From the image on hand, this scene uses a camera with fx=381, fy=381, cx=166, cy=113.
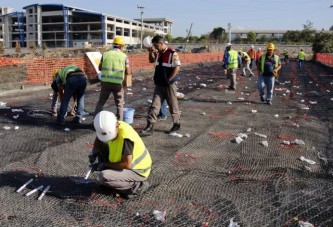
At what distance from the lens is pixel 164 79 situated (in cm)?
677

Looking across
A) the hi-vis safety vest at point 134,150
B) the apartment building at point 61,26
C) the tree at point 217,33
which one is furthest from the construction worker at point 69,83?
the tree at point 217,33

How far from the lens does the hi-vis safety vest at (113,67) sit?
6543 mm

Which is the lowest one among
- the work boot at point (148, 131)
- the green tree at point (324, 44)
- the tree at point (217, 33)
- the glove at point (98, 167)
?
the work boot at point (148, 131)

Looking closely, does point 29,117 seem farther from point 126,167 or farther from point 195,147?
point 126,167

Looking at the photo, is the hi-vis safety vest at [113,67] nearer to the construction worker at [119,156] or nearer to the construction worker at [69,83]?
the construction worker at [69,83]

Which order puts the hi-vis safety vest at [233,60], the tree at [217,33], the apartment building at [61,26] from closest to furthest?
the hi-vis safety vest at [233,60], the apartment building at [61,26], the tree at [217,33]

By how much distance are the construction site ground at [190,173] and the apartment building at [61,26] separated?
80455 mm

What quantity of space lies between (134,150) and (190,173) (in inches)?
45.2

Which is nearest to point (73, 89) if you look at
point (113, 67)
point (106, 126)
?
point (113, 67)

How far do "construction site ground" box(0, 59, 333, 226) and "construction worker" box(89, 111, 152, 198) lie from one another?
0.58 ft

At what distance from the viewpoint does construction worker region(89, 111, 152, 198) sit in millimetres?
3711

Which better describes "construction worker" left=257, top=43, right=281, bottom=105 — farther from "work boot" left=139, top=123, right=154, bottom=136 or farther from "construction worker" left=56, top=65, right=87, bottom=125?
"construction worker" left=56, top=65, right=87, bottom=125

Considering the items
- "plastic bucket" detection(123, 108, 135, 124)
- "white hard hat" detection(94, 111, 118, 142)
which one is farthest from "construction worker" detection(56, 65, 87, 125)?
"white hard hat" detection(94, 111, 118, 142)

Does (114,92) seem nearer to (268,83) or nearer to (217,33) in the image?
(268,83)
